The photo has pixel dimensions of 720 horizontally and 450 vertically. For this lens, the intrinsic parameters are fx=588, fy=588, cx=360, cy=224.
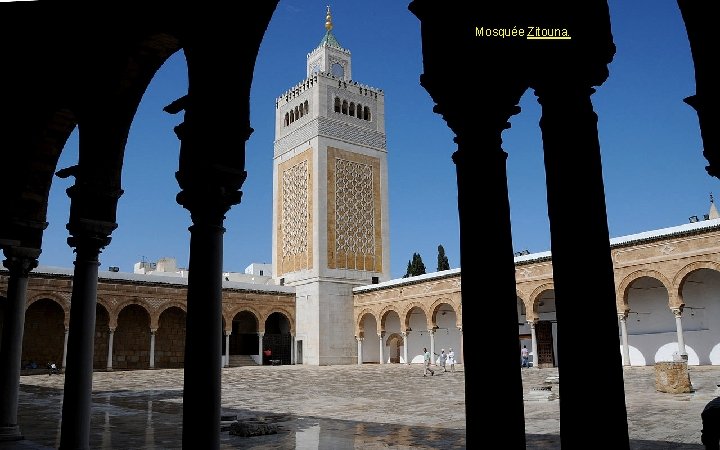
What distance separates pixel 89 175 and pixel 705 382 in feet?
46.4

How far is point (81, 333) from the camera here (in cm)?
560

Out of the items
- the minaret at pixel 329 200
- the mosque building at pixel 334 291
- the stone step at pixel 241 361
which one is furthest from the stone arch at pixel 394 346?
the stone step at pixel 241 361

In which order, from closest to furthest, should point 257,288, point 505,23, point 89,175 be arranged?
point 505,23 → point 89,175 → point 257,288

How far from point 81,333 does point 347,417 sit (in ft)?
16.7

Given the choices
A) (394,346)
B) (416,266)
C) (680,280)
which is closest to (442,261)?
(416,266)

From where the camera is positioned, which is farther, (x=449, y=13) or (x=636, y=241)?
(x=636, y=241)

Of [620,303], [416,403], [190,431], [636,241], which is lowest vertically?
[416,403]

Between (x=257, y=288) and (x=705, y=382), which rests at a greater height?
(x=257, y=288)

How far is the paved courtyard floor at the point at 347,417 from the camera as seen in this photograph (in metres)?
6.78

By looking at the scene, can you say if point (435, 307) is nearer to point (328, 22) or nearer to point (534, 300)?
point (534, 300)

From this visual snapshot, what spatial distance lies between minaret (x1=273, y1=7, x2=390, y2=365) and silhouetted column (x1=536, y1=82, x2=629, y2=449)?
31221 millimetres

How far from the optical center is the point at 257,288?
1362 inches

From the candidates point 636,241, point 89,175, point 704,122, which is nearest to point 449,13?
point 704,122

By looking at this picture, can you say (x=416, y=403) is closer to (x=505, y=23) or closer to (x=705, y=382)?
(x=705, y=382)
